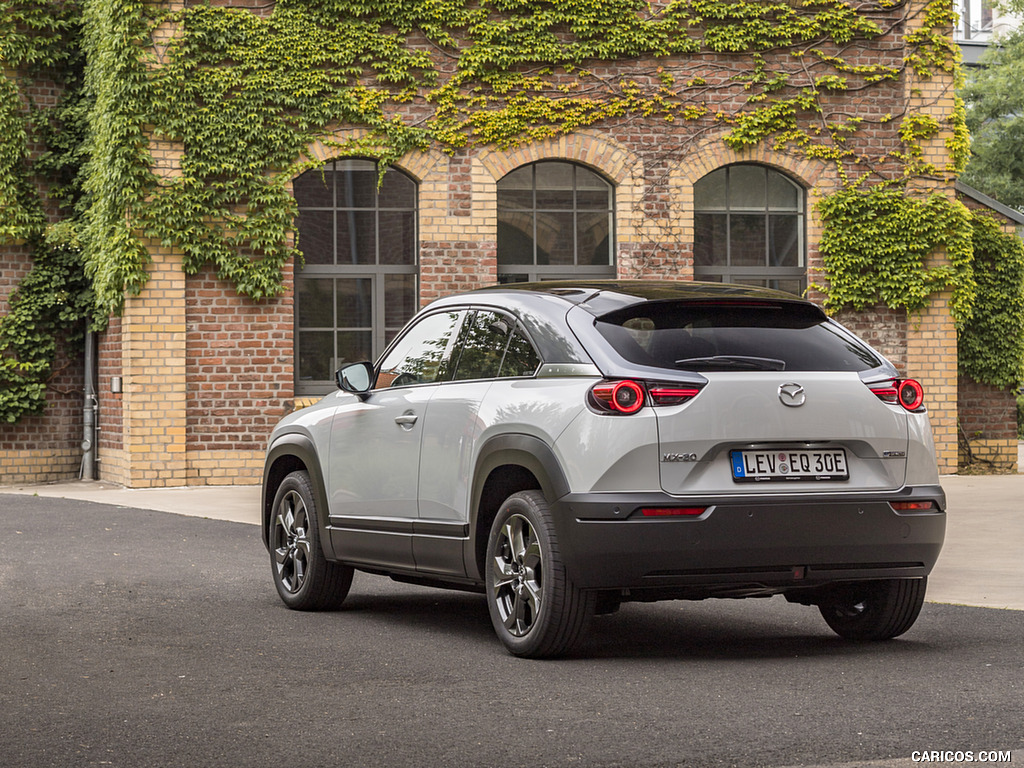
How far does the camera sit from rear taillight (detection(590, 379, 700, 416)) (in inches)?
243

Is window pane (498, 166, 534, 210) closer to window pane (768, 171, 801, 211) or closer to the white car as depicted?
window pane (768, 171, 801, 211)

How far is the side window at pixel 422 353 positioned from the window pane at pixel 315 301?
30.5ft

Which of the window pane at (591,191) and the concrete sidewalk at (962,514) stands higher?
the window pane at (591,191)

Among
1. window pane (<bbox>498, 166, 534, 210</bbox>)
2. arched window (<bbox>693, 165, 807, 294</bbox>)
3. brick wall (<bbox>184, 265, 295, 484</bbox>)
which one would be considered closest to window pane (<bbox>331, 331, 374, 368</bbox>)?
brick wall (<bbox>184, 265, 295, 484</bbox>)

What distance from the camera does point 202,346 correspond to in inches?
663

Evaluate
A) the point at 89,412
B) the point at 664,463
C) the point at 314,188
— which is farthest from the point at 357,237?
the point at 664,463

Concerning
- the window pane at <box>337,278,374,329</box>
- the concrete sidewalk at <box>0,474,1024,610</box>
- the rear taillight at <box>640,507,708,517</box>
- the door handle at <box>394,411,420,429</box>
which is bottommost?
the concrete sidewalk at <box>0,474,1024,610</box>

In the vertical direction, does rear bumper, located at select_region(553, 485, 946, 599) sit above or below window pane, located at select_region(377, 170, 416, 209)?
below

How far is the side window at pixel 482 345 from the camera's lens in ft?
23.1

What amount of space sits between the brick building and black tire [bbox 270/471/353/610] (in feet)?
27.1

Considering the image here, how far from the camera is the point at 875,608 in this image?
276 inches

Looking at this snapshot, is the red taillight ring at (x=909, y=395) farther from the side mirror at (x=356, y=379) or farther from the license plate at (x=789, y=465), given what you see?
the side mirror at (x=356, y=379)

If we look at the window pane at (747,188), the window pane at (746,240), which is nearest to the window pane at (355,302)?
the window pane at (746,240)

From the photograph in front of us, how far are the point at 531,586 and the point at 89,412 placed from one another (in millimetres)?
12755
